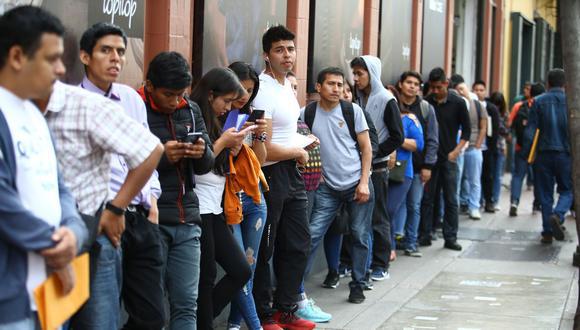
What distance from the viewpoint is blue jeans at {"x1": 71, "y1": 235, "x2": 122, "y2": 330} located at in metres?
4.72

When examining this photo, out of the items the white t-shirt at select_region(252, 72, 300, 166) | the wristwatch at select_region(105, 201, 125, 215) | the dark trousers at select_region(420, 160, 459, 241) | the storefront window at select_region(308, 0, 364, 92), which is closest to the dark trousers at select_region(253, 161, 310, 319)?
the white t-shirt at select_region(252, 72, 300, 166)

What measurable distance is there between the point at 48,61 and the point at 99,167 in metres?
0.95

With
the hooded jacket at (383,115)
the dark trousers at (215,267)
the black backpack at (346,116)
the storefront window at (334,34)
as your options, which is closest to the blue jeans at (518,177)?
the storefront window at (334,34)

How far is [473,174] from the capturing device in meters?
15.6

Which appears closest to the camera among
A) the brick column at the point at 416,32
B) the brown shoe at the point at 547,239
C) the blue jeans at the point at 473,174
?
the brown shoe at the point at 547,239

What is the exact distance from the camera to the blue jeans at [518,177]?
16.6m

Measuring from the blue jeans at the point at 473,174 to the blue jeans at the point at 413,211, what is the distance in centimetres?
362

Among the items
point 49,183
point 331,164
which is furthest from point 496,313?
point 49,183

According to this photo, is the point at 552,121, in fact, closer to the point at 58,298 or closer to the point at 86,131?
the point at 86,131

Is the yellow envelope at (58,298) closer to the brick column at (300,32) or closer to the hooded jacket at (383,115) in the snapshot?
the hooded jacket at (383,115)

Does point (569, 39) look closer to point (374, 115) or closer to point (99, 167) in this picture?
point (374, 115)

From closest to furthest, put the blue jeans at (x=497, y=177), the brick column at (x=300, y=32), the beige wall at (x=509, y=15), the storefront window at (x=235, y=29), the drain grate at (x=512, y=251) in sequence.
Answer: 1. the storefront window at (x=235, y=29)
2. the brick column at (x=300, y=32)
3. the drain grate at (x=512, y=251)
4. the blue jeans at (x=497, y=177)
5. the beige wall at (x=509, y=15)

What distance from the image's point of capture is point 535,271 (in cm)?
1130

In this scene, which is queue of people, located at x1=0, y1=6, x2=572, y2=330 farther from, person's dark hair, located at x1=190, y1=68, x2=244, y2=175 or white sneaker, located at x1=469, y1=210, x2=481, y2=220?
white sneaker, located at x1=469, y1=210, x2=481, y2=220
